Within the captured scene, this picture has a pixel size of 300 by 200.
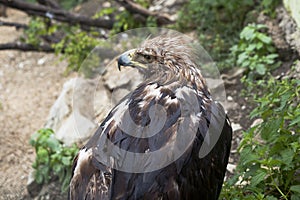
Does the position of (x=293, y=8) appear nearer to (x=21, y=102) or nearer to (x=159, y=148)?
(x=159, y=148)

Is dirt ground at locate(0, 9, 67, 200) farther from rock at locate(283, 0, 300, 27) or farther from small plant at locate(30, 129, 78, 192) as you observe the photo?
rock at locate(283, 0, 300, 27)

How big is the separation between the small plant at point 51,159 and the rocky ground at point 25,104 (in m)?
0.16

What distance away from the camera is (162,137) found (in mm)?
3947

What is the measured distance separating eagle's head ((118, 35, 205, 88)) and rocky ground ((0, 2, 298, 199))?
1.79m

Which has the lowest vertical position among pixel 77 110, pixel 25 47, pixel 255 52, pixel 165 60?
pixel 77 110

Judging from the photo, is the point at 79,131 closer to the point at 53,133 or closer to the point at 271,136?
the point at 53,133

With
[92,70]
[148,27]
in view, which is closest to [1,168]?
[92,70]

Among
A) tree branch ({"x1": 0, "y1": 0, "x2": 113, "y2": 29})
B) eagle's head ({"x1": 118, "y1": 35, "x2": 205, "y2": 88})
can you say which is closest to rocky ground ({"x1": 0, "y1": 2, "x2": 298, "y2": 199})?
tree branch ({"x1": 0, "y1": 0, "x2": 113, "y2": 29})

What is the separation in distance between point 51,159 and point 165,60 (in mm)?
2681

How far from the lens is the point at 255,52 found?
7.09 meters

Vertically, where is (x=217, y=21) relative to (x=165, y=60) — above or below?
below

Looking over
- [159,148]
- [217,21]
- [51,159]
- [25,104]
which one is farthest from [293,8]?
[25,104]

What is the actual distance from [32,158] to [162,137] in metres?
3.86

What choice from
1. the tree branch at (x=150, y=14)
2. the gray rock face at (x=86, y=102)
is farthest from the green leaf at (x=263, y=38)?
the tree branch at (x=150, y=14)
